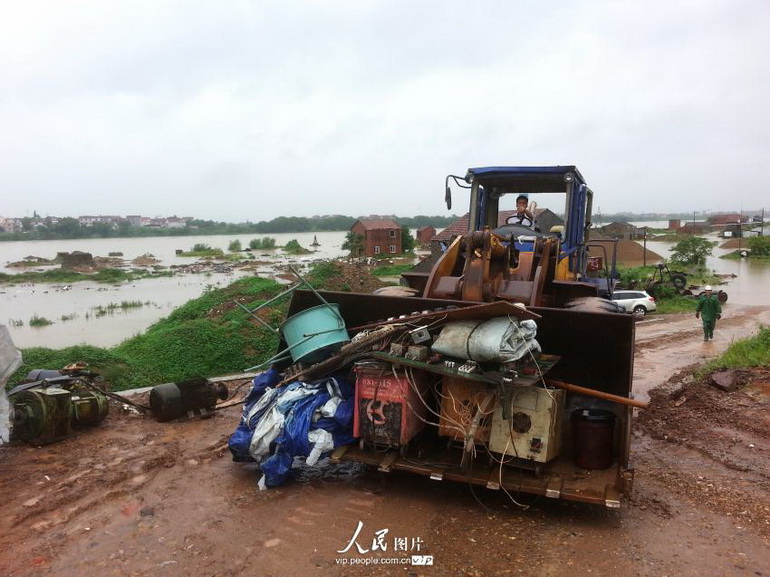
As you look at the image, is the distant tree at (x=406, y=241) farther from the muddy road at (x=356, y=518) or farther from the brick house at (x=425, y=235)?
the muddy road at (x=356, y=518)

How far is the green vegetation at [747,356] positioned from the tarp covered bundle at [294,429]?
6.01 meters

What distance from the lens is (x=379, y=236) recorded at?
5184 centimetres

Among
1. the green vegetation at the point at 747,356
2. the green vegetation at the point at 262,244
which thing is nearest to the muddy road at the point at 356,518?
the green vegetation at the point at 747,356

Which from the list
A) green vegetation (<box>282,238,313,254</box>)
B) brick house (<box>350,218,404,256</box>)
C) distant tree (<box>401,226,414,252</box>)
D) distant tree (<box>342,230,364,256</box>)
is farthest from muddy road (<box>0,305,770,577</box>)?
green vegetation (<box>282,238,313,254</box>)

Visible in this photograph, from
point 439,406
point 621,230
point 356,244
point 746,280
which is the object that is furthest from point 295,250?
point 439,406

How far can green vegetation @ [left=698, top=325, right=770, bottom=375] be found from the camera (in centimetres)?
834

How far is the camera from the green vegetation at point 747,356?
8.34 meters

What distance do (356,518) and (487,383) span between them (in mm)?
1451

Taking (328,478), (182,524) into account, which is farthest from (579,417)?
(182,524)

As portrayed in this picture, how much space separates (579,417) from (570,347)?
65cm

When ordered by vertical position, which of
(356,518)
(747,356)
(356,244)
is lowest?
(356,518)

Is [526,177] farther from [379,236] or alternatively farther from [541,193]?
[379,236]

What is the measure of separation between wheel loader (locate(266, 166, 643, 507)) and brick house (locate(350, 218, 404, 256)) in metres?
45.2

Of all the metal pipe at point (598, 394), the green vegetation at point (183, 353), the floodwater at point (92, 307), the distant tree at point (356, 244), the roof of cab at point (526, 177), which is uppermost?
the roof of cab at point (526, 177)
